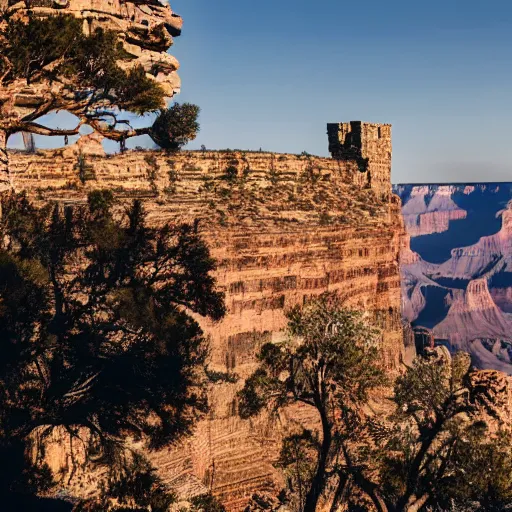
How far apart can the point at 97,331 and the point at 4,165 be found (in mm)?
8071

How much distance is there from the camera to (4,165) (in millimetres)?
26719

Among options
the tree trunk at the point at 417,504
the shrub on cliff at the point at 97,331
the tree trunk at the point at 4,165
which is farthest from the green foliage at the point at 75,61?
the tree trunk at the point at 417,504

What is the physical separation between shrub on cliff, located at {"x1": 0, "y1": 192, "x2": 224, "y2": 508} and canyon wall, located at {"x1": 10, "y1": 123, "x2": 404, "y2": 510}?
1.20 metres

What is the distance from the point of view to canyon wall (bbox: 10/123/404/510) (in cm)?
3169

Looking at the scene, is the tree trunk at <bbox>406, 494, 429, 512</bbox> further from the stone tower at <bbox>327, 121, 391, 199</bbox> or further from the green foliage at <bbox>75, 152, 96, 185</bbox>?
Answer: the stone tower at <bbox>327, 121, 391, 199</bbox>

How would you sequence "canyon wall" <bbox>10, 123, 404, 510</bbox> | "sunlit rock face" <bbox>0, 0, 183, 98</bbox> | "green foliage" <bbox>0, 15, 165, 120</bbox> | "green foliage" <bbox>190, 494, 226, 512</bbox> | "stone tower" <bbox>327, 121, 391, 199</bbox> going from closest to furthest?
"green foliage" <bbox>0, 15, 165, 120</bbox> → "green foliage" <bbox>190, 494, 226, 512</bbox> → "canyon wall" <bbox>10, 123, 404, 510</bbox> → "sunlit rock face" <bbox>0, 0, 183, 98</bbox> → "stone tower" <bbox>327, 121, 391, 199</bbox>

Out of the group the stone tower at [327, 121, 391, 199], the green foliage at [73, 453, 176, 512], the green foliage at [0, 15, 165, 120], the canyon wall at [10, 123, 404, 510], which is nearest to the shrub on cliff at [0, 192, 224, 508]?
the green foliage at [73, 453, 176, 512]

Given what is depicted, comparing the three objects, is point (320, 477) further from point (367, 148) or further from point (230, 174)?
point (367, 148)

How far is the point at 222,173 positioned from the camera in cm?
3722

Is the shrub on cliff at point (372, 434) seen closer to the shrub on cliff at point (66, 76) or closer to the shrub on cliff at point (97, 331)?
the shrub on cliff at point (97, 331)

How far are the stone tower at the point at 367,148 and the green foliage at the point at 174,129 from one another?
1168cm

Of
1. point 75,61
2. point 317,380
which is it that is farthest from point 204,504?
point 75,61

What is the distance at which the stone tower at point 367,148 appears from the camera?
4494 centimetres

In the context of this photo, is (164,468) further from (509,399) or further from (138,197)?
(509,399)
